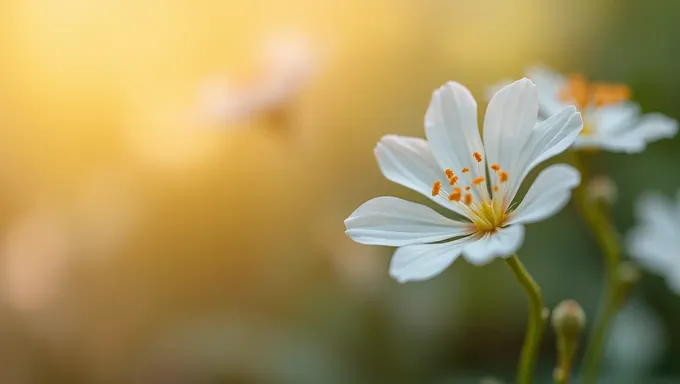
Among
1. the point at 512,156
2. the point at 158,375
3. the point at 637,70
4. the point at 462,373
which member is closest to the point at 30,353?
the point at 158,375

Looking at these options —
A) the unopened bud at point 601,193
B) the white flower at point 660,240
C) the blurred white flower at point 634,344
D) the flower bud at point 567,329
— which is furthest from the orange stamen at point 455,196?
the blurred white flower at point 634,344

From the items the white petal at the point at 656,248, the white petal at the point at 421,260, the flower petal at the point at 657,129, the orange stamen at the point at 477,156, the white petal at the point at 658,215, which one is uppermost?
the orange stamen at the point at 477,156

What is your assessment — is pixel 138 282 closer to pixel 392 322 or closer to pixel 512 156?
pixel 392 322

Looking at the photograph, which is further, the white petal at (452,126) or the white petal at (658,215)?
the white petal at (658,215)

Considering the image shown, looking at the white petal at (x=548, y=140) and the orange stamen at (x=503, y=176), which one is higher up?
the white petal at (x=548, y=140)

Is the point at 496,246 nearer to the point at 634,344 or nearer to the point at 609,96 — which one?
the point at 609,96

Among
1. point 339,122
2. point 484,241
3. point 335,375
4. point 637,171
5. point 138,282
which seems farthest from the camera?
point 339,122

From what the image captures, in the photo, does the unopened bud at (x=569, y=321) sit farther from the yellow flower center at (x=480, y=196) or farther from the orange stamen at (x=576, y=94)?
the orange stamen at (x=576, y=94)
